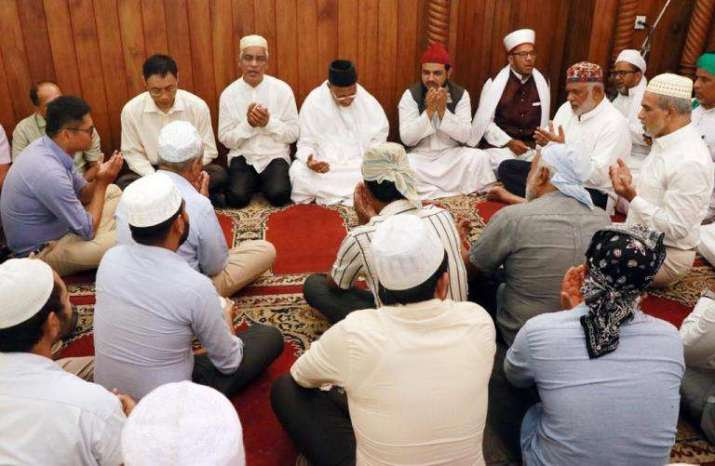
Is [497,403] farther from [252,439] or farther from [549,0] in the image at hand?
[549,0]

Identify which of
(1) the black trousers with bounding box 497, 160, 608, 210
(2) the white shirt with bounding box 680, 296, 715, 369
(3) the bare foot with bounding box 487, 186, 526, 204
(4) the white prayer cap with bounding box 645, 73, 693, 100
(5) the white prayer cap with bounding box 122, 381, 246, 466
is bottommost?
(3) the bare foot with bounding box 487, 186, 526, 204

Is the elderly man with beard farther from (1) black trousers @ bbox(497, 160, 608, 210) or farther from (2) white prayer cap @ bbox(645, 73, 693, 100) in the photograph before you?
(2) white prayer cap @ bbox(645, 73, 693, 100)

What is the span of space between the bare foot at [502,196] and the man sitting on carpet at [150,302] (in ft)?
9.65

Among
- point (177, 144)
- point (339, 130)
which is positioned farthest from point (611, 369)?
point (339, 130)

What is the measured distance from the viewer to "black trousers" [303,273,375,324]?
275cm

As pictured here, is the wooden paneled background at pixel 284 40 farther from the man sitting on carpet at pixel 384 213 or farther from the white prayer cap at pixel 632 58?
the man sitting on carpet at pixel 384 213

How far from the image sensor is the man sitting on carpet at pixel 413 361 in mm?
1435

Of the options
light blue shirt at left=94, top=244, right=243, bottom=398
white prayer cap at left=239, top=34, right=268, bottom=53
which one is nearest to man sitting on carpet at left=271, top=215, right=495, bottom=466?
light blue shirt at left=94, top=244, right=243, bottom=398

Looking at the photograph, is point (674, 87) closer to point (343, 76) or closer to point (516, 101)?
point (516, 101)

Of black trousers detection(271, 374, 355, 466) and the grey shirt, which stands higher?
the grey shirt

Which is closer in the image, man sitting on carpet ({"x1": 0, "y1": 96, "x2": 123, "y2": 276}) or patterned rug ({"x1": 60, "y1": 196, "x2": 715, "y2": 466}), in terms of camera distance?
patterned rug ({"x1": 60, "y1": 196, "x2": 715, "y2": 466})

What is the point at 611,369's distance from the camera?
5.09 feet

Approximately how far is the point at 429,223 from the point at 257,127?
8.90 feet

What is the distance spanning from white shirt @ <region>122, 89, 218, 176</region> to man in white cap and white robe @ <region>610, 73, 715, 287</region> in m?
2.89
